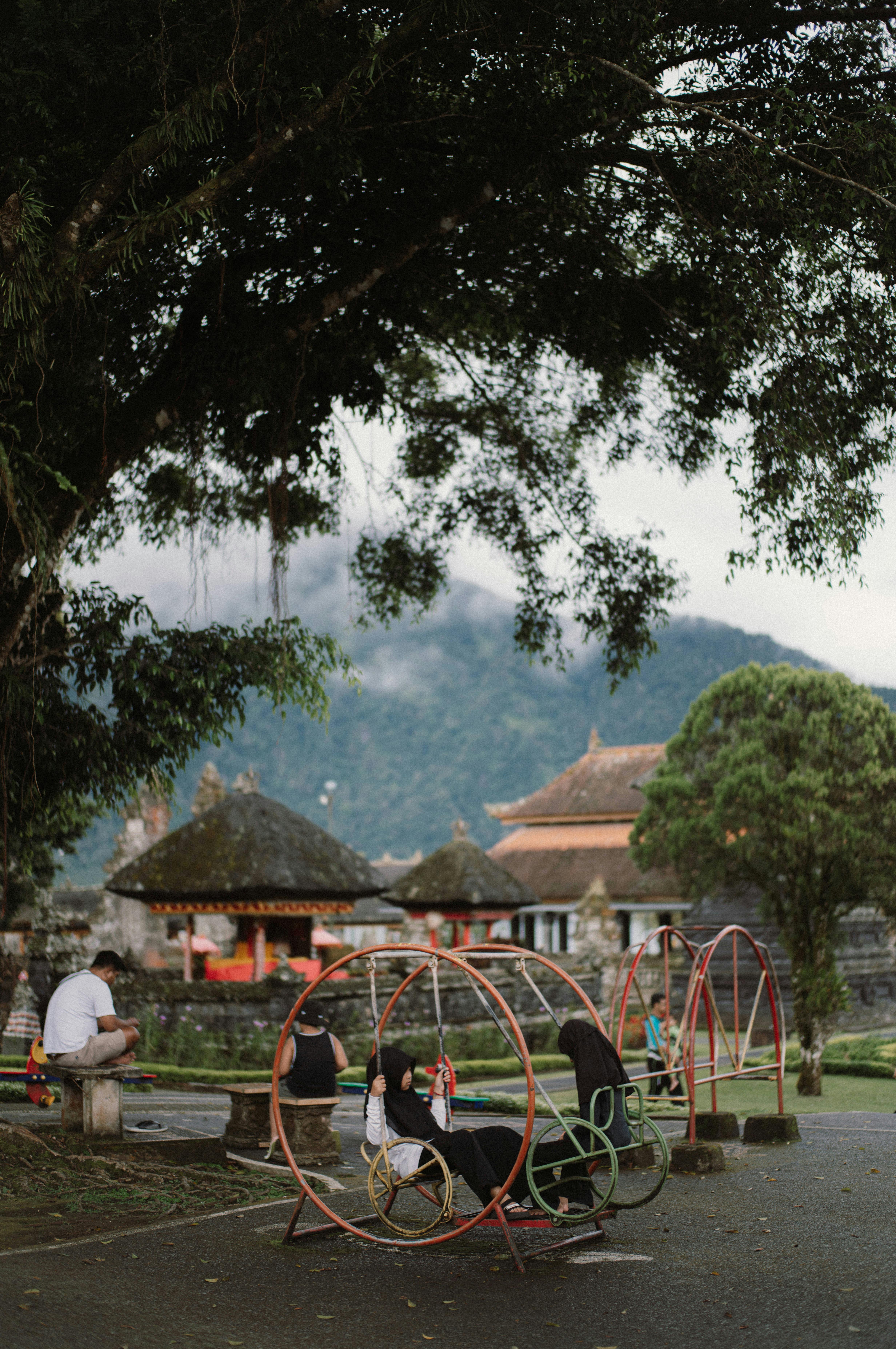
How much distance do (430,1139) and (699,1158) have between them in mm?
3535

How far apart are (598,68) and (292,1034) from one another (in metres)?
8.69

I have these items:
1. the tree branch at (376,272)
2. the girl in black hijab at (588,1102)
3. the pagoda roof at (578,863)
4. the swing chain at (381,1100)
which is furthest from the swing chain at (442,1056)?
the pagoda roof at (578,863)

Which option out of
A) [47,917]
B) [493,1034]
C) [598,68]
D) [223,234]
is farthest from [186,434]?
[47,917]

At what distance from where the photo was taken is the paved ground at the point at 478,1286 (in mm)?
5695

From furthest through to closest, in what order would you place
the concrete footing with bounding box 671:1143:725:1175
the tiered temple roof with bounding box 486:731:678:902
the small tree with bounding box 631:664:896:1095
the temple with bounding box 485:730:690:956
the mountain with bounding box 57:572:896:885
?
the mountain with bounding box 57:572:896:885, the tiered temple roof with bounding box 486:731:678:902, the temple with bounding box 485:730:690:956, the small tree with bounding box 631:664:896:1095, the concrete footing with bounding box 671:1143:725:1175

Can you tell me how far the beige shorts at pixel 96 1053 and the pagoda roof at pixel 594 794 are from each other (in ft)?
93.8

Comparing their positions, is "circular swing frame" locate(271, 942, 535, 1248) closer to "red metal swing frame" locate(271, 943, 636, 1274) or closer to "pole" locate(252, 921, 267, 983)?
"red metal swing frame" locate(271, 943, 636, 1274)

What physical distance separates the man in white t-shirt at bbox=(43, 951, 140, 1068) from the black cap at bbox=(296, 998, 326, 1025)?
Answer: 141 centimetres

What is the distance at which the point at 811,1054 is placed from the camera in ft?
58.1

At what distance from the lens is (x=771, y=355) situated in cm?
1086

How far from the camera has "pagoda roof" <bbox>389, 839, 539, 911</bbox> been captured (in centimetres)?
2892

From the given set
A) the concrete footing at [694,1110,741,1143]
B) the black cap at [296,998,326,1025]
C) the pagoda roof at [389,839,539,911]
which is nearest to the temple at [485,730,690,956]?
the pagoda roof at [389,839,539,911]

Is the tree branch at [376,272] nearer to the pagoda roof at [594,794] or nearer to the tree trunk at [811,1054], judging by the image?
the tree trunk at [811,1054]

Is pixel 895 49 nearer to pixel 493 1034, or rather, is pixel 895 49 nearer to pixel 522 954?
pixel 522 954
